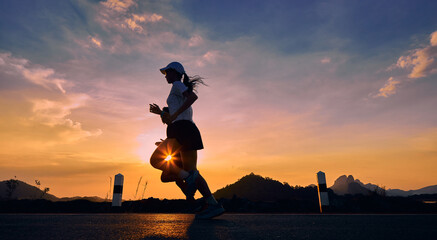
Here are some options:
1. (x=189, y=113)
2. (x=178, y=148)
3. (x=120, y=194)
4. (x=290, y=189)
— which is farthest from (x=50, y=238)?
(x=290, y=189)

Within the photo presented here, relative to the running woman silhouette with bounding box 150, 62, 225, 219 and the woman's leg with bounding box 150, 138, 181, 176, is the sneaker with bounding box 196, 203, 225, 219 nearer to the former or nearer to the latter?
the running woman silhouette with bounding box 150, 62, 225, 219

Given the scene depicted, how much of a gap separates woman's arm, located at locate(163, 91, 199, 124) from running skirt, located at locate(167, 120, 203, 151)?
0.32ft

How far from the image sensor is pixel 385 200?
834 cm

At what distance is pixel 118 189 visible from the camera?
707 centimetres

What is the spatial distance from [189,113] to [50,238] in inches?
102

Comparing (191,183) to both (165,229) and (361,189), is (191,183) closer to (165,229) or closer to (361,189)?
(165,229)

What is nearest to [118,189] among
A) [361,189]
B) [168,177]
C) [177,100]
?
[168,177]

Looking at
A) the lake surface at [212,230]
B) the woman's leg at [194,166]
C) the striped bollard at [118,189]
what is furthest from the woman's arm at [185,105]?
the striped bollard at [118,189]

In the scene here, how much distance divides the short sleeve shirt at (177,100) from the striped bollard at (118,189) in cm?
322

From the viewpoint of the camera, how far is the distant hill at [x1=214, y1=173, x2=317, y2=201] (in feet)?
54.3

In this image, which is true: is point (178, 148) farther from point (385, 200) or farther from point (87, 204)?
point (385, 200)

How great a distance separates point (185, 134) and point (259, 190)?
13590mm

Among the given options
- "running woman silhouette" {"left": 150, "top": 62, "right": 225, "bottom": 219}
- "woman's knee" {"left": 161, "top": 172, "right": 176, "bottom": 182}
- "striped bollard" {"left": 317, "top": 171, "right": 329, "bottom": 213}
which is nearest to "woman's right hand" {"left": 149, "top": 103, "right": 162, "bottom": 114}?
"running woman silhouette" {"left": 150, "top": 62, "right": 225, "bottom": 219}

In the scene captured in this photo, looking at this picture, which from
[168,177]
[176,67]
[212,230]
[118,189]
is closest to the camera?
[212,230]
